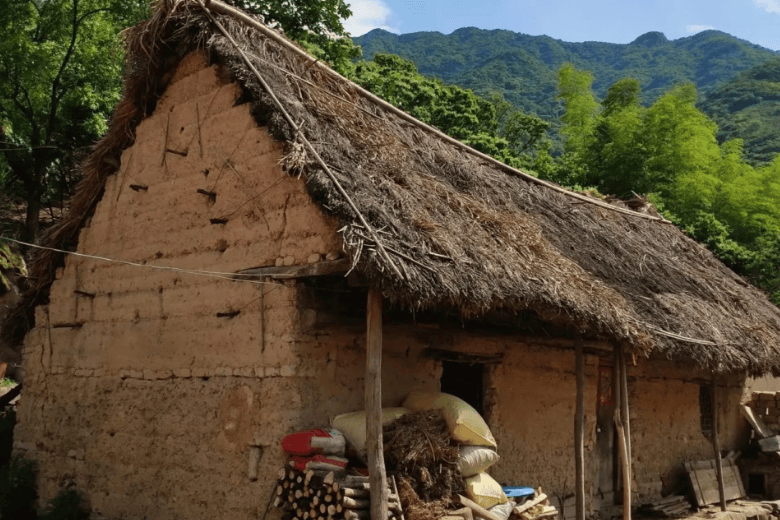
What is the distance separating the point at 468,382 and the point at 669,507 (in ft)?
14.5

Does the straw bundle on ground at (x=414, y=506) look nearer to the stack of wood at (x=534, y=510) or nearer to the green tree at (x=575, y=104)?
the stack of wood at (x=534, y=510)

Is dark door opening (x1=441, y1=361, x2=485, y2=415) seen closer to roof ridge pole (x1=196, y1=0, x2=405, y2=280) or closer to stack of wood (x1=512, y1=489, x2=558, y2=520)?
stack of wood (x1=512, y1=489, x2=558, y2=520)

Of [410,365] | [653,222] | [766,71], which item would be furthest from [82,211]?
[766,71]

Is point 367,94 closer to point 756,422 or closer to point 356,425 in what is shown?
point 356,425

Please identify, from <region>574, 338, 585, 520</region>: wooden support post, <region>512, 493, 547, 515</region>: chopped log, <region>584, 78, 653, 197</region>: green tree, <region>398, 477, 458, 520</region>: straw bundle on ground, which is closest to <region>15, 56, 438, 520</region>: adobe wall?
<region>398, 477, 458, 520</region>: straw bundle on ground

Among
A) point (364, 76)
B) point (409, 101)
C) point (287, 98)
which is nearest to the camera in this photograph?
point (287, 98)

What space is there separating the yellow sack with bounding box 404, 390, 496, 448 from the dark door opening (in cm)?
171

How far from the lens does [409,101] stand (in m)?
24.1

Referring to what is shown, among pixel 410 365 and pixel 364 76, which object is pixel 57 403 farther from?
pixel 364 76

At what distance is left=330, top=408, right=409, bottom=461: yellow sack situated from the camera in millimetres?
6899

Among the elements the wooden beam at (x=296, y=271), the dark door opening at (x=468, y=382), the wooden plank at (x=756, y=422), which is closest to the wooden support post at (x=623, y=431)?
the dark door opening at (x=468, y=382)

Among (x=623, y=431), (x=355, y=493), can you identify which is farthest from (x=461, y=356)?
(x=355, y=493)

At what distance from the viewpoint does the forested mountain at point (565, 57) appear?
81875 mm

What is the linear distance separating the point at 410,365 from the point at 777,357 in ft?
21.9
